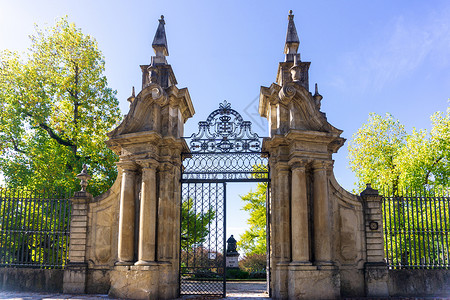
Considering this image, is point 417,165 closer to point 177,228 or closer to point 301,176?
point 301,176

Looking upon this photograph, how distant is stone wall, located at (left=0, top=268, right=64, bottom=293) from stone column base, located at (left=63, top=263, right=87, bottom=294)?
34 centimetres

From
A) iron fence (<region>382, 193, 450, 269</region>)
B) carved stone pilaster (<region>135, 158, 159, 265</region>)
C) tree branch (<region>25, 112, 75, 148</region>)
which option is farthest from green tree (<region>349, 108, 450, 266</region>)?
tree branch (<region>25, 112, 75, 148</region>)

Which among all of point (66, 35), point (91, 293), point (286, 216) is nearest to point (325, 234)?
point (286, 216)

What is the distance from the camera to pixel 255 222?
884 inches

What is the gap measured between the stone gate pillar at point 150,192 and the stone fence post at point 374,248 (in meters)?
4.82

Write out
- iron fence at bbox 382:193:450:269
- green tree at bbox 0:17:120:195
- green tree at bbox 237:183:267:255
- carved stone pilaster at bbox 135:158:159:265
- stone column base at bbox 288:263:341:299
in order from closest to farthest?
stone column base at bbox 288:263:341:299
carved stone pilaster at bbox 135:158:159:265
iron fence at bbox 382:193:450:269
green tree at bbox 0:17:120:195
green tree at bbox 237:183:267:255

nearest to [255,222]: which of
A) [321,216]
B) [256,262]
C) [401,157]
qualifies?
[256,262]

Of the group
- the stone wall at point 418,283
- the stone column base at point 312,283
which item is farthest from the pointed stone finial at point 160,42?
the stone wall at point 418,283

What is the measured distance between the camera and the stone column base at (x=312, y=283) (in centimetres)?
855

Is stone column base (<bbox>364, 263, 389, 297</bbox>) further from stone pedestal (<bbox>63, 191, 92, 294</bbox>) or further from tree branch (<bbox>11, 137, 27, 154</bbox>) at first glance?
tree branch (<bbox>11, 137, 27, 154</bbox>)

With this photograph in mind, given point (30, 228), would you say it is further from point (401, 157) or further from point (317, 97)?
point (401, 157)

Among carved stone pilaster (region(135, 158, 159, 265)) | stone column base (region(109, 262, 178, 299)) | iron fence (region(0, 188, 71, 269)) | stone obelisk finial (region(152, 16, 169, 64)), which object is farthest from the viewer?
stone obelisk finial (region(152, 16, 169, 64))

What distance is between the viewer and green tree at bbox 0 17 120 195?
1535 centimetres

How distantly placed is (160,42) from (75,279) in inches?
267
